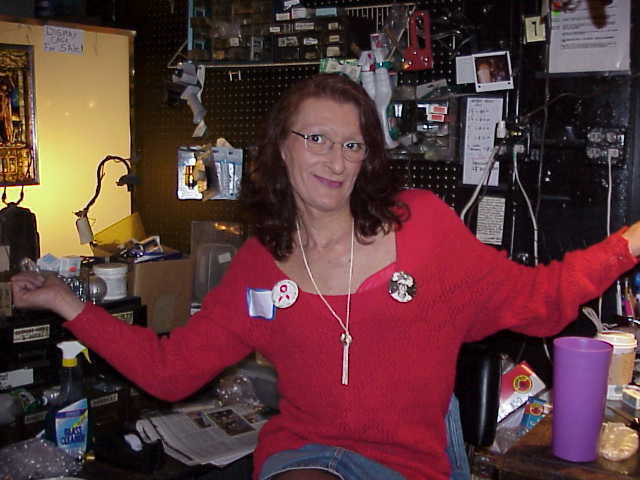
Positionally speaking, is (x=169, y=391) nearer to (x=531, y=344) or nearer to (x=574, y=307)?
(x=574, y=307)

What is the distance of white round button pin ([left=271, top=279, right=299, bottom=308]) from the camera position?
→ 1.72 meters

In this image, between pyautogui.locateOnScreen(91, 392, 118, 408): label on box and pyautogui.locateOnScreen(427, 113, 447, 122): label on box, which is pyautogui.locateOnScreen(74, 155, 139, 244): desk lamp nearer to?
pyautogui.locateOnScreen(91, 392, 118, 408): label on box

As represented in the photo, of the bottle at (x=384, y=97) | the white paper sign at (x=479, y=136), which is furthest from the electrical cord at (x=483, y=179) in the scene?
the bottle at (x=384, y=97)

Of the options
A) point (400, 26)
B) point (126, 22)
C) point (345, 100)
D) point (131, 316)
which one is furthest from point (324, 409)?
point (126, 22)

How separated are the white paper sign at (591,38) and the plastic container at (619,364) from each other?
0.80 m

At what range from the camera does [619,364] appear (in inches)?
73.5

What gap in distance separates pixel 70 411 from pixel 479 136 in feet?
4.83

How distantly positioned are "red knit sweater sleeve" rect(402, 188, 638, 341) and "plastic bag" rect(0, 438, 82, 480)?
109 cm

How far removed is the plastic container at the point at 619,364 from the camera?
1.87 m

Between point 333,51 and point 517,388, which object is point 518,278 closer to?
point 517,388

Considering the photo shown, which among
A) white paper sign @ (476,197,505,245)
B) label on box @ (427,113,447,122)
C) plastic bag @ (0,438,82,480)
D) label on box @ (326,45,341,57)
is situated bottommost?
plastic bag @ (0,438,82,480)

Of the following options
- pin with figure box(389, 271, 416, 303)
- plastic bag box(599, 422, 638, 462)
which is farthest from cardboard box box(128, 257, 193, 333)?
plastic bag box(599, 422, 638, 462)

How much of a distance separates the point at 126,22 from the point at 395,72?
128 centimetres

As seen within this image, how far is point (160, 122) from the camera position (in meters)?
3.10
